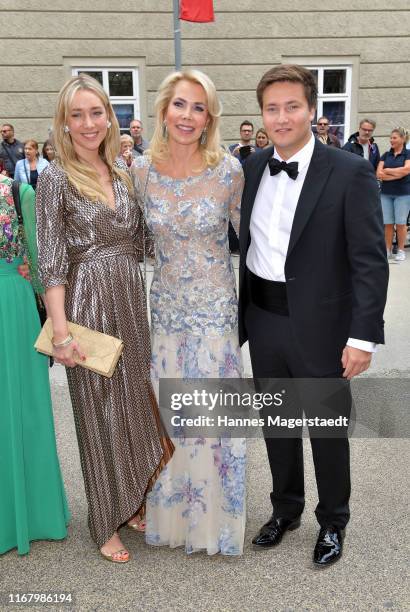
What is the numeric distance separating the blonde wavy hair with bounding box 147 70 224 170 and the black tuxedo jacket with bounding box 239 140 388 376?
24 cm

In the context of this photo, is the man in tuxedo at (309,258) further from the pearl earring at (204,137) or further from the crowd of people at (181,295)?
the pearl earring at (204,137)

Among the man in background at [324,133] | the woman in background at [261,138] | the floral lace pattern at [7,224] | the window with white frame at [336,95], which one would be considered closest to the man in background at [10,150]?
the woman in background at [261,138]

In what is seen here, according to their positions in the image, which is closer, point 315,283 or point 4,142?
point 315,283

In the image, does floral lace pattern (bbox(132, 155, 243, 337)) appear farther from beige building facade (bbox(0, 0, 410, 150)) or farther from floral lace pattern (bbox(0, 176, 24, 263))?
beige building facade (bbox(0, 0, 410, 150))

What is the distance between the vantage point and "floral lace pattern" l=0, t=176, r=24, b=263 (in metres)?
2.50

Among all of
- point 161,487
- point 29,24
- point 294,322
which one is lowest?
point 161,487

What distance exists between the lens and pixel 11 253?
2561 millimetres

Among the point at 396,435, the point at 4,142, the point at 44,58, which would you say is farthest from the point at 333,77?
the point at 396,435

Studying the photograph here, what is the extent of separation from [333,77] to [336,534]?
11325 mm

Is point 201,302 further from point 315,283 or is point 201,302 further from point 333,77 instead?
point 333,77

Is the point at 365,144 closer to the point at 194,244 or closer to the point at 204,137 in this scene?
the point at 204,137

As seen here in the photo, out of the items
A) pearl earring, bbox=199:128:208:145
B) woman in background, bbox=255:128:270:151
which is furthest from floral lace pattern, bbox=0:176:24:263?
woman in background, bbox=255:128:270:151

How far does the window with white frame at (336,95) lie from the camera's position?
39.9ft

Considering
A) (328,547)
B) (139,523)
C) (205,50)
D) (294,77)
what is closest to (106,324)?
(139,523)
